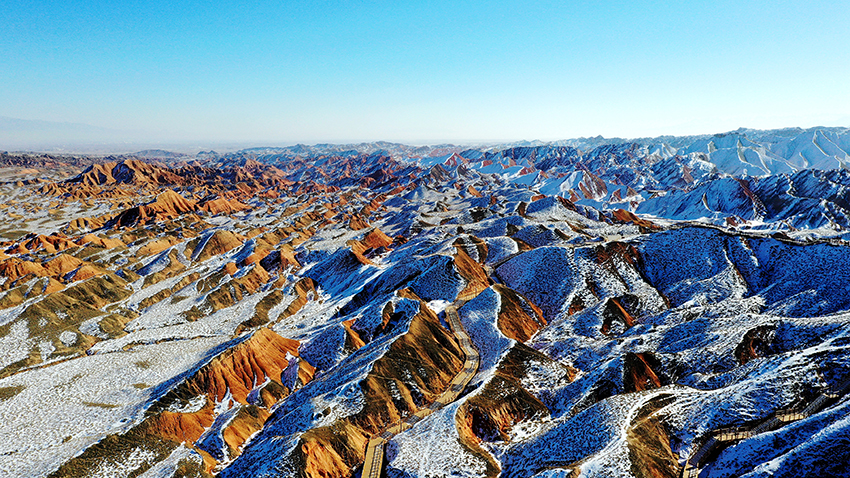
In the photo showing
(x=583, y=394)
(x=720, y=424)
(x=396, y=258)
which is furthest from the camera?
(x=396, y=258)

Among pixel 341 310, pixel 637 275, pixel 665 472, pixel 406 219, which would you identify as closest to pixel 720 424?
pixel 665 472

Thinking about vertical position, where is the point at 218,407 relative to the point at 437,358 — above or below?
below

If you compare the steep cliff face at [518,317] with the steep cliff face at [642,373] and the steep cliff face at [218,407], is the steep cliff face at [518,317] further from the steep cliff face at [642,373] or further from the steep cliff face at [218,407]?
the steep cliff face at [218,407]

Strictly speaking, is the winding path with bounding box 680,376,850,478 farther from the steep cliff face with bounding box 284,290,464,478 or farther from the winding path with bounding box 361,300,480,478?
the steep cliff face with bounding box 284,290,464,478

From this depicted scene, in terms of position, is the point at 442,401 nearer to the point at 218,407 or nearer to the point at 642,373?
the point at 642,373

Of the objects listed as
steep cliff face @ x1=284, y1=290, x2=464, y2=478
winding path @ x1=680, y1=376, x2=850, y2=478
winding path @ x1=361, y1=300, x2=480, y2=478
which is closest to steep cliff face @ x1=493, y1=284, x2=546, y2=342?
winding path @ x1=361, y1=300, x2=480, y2=478

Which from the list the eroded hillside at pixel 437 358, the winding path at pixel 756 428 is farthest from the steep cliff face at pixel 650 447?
the winding path at pixel 756 428

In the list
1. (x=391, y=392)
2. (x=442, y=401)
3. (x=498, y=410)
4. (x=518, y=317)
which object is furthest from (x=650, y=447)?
(x=518, y=317)

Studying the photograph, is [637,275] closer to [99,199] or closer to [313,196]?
[313,196]
